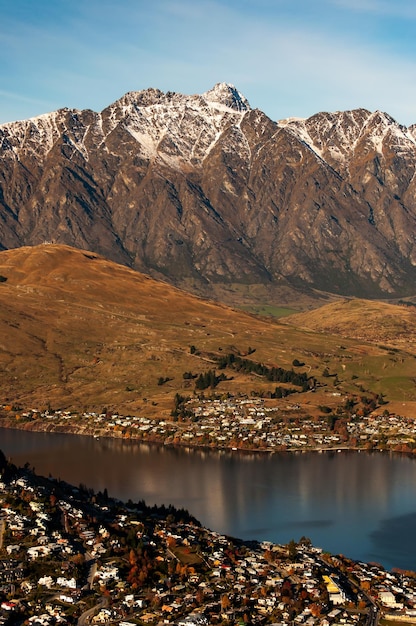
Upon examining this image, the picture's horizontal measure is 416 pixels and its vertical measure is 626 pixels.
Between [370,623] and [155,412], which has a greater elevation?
[155,412]

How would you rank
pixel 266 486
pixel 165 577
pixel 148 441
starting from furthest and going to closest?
pixel 148 441 < pixel 266 486 < pixel 165 577

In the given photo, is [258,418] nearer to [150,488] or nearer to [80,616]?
[150,488]

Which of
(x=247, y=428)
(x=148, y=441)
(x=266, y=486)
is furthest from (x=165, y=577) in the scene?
(x=247, y=428)

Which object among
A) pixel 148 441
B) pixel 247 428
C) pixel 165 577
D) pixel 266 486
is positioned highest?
pixel 247 428

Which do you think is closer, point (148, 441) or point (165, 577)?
point (165, 577)

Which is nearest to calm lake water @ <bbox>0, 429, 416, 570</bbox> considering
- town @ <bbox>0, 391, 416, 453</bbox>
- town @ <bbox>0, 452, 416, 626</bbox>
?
town @ <bbox>0, 391, 416, 453</bbox>

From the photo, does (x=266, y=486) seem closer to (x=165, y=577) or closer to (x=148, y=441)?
(x=148, y=441)

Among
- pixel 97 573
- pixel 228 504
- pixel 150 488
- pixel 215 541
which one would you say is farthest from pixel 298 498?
pixel 97 573

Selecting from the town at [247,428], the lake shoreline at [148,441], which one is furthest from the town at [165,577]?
the town at [247,428]
